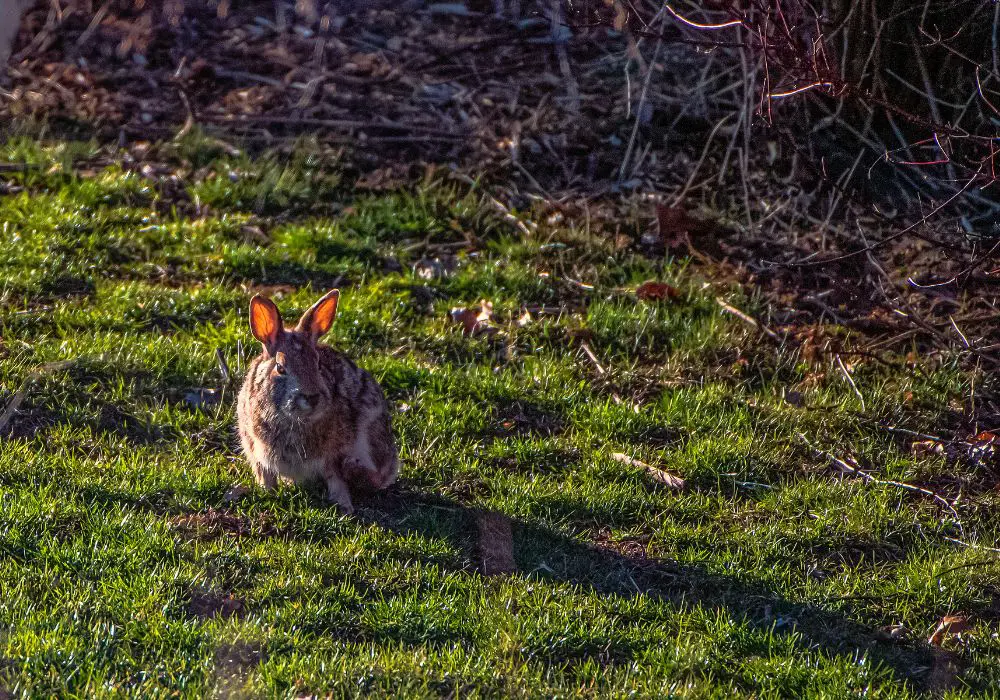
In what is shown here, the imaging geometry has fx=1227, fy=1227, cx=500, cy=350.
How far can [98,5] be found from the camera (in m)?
10.5

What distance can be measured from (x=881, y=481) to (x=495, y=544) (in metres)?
2.07

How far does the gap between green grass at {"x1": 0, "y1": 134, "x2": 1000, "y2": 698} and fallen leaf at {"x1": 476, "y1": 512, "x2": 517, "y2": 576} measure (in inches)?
2.5

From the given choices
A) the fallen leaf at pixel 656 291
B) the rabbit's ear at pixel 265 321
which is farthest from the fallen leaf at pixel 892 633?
the fallen leaf at pixel 656 291

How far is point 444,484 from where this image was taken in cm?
579

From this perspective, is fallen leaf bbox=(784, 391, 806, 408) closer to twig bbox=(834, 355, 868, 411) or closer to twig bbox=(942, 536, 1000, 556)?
twig bbox=(834, 355, 868, 411)

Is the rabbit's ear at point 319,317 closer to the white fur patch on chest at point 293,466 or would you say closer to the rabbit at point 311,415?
the rabbit at point 311,415

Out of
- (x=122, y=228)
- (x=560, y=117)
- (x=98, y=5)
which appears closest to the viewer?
(x=122, y=228)

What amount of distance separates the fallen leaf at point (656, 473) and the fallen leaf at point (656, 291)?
1.70 m

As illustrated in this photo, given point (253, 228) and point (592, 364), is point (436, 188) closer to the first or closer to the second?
point (253, 228)

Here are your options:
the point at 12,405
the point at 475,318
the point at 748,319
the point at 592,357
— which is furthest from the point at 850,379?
the point at 12,405

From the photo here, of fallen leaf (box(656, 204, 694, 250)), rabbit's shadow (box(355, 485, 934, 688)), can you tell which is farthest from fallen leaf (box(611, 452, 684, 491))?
fallen leaf (box(656, 204, 694, 250))

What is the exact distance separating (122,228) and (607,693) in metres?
4.88

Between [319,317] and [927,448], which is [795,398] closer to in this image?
[927,448]

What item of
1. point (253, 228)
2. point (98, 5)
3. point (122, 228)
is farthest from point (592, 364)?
point (98, 5)
